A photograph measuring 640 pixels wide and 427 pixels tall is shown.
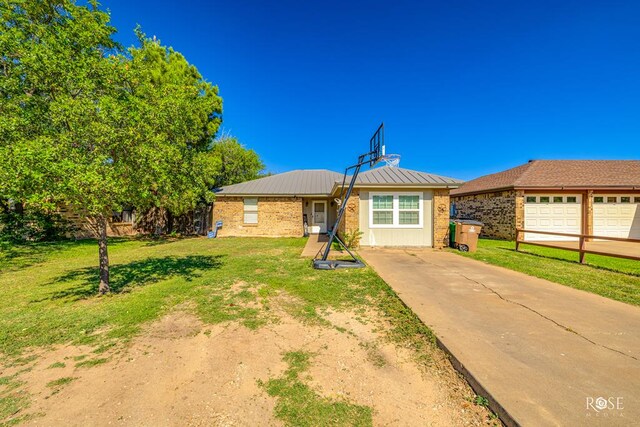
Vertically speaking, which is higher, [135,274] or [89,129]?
[89,129]

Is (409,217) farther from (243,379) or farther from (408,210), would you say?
(243,379)

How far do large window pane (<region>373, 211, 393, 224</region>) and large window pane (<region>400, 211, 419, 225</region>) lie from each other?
46 cm

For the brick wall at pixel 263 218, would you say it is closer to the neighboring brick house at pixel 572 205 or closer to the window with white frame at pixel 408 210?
the window with white frame at pixel 408 210

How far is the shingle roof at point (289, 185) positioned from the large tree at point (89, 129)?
1037 centimetres

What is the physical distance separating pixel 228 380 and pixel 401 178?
9.87 meters

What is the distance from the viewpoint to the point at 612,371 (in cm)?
268

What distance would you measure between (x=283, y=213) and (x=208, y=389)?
47.1ft

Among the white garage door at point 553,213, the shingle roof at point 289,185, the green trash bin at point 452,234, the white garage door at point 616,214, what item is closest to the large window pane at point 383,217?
the green trash bin at point 452,234

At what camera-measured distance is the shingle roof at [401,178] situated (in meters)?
10.4

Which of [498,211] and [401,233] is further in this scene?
[498,211]

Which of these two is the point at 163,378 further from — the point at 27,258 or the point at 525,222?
the point at 525,222

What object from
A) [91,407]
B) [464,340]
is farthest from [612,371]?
[91,407]

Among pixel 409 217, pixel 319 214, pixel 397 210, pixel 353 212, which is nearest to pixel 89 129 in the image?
pixel 353 212

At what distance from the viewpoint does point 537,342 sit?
327 centimetres
